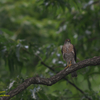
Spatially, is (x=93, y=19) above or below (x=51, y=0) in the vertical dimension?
below

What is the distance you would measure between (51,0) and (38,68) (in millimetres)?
1947

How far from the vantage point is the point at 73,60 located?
253 inches

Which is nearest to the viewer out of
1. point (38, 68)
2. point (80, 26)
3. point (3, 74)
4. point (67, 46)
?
point (38, 68)

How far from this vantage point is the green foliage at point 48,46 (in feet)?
16.1

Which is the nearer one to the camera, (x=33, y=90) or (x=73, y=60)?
(x=33, y=90)

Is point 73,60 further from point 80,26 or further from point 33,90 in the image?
point 33,90

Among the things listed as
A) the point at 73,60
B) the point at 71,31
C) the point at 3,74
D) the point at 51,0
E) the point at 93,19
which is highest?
the point at 51,0

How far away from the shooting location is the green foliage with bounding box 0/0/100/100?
492cm

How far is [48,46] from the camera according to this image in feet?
18.0

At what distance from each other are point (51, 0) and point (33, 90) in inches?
98.1

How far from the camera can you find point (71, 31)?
7242 mm

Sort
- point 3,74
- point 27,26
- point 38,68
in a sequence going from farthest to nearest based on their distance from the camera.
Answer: point 27,26 < point 3,74 < point 38,68

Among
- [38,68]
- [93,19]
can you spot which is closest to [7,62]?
[38,68]

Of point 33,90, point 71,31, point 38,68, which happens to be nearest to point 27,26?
point 71,31
